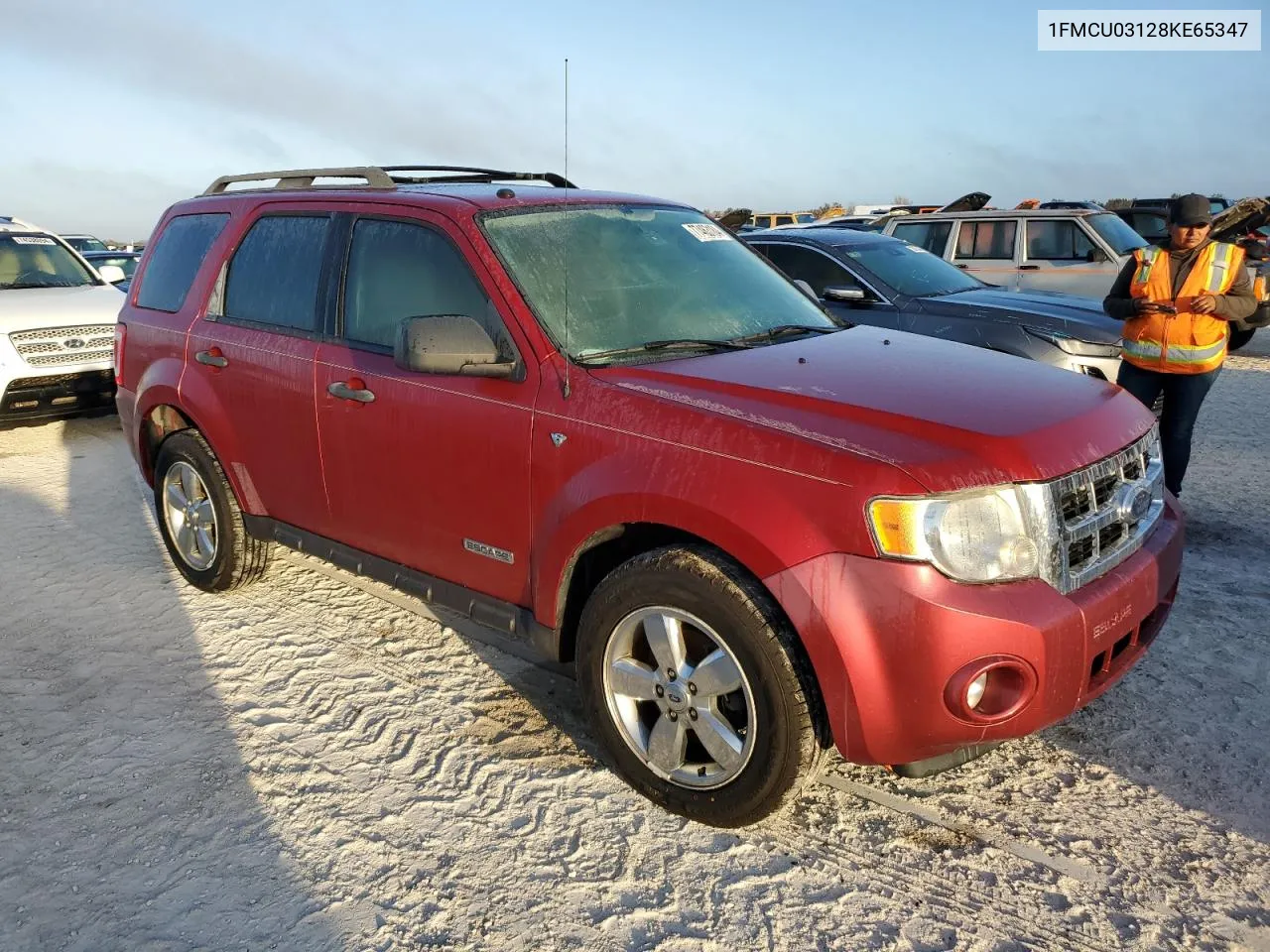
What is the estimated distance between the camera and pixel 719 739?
9.21ft

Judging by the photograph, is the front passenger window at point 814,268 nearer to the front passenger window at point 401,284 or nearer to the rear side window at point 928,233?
the rear side window at point 928,233

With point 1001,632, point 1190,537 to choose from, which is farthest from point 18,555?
point 1190,537

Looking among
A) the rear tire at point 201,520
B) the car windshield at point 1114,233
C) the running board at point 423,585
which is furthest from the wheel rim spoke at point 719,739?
the car windshield at point 1114,233

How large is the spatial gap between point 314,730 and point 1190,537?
15.0ft

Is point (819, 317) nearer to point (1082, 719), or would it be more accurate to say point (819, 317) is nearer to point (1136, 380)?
point (1082, 719)

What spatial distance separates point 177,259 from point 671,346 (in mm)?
2981

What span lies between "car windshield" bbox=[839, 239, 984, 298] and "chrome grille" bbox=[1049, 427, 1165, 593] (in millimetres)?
4867

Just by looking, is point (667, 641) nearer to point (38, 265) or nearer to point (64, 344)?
point (64, 344)

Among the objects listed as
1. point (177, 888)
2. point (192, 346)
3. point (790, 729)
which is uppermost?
point (192, 346)

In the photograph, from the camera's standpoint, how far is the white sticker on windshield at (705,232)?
13.3 feet

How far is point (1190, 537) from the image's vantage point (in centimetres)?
525

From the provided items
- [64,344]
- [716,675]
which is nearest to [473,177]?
[716,675]

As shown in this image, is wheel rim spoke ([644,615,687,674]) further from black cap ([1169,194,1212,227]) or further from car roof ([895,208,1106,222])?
car roof ([895,208,1106,222])

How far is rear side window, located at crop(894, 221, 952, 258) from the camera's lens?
11531 millimetres
